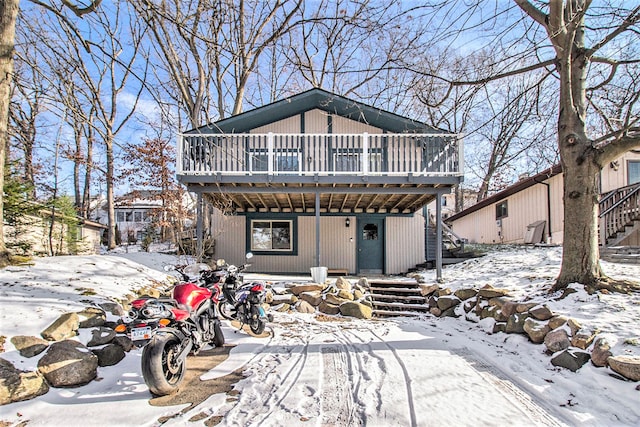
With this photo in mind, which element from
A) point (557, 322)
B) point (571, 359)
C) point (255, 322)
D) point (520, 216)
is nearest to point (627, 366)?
point (571, 359)

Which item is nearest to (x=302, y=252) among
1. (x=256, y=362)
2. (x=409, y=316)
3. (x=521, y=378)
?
(x=409, y=316)

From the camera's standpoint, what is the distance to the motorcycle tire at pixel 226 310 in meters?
4.51

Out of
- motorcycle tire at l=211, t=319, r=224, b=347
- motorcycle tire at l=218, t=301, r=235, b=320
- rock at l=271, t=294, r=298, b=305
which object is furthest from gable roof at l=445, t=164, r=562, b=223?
motorcycle tire at l=211, t=319, r=224, b=347

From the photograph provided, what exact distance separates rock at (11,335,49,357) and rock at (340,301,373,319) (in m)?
4.62

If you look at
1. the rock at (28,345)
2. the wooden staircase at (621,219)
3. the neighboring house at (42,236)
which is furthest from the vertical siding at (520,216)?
the neighboring house at (42,236)

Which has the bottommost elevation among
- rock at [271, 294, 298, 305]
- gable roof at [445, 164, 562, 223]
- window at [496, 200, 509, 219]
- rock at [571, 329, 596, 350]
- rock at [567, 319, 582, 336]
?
rock at [271, 294, 298, 305]

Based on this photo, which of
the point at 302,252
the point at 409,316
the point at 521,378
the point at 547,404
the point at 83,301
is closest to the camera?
the point at 547,404

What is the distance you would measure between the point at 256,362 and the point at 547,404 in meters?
2.78

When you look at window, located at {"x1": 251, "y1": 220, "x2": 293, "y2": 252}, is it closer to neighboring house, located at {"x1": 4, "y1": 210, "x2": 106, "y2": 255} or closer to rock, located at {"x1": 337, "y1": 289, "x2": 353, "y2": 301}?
rock, located at {"x1": 337, "y1": 289, "x2": 353, "y2": 301}

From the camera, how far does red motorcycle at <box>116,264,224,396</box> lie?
2732mm

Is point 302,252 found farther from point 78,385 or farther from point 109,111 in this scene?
point 109,111

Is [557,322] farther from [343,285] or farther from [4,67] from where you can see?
[4,67]

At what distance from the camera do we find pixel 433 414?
2.60 metres

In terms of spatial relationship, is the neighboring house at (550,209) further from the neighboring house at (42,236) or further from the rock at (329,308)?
the neighboring house at (42,236)
